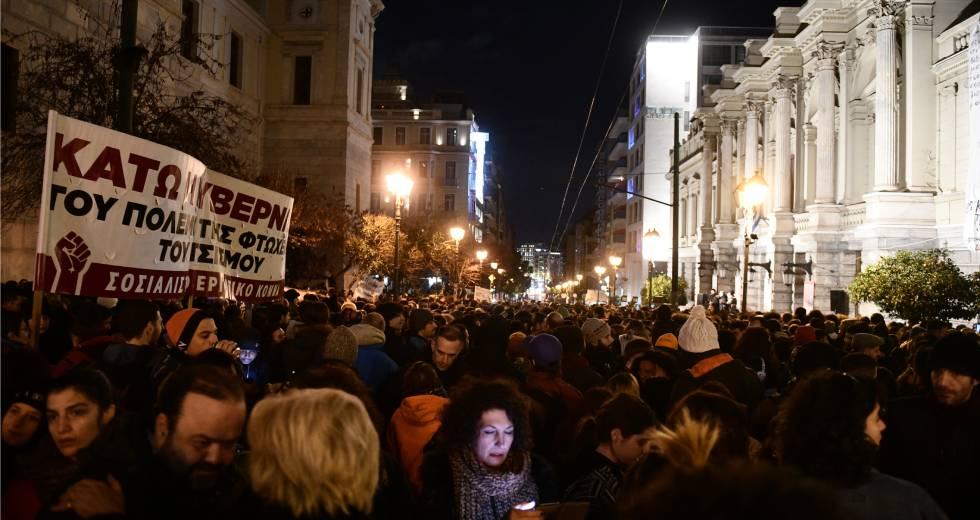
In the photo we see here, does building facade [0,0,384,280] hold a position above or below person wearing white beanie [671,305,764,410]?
above

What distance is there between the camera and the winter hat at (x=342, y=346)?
21.6ft

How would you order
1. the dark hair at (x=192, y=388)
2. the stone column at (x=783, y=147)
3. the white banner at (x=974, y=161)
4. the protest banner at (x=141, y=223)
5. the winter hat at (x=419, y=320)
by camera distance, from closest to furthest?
the dark hair at (x=192, y=388) → the protest banner at (x=141, y=223) → the winter hat at (x=419, y=320) → the white banner at (x=974, y=161) → the stone column at (x=783, y=147)

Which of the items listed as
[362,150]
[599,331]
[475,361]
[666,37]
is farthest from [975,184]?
[666,37]

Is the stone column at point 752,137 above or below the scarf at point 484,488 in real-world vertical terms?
above

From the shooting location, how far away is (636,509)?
78.0 inches

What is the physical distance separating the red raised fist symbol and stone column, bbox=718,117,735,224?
5104cm

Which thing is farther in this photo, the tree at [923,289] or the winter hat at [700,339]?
the tree at [923,289]

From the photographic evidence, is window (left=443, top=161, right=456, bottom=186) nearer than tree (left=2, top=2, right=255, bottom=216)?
No

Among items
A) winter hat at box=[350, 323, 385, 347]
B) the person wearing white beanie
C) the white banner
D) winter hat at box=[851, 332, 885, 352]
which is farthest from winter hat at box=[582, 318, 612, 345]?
the white banner

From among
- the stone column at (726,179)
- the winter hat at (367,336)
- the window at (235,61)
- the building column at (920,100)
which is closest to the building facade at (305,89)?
the window at (235,61)

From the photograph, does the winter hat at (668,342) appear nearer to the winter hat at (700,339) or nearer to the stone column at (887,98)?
the winter hat at (700,339)

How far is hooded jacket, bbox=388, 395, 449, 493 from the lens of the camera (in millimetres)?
5023

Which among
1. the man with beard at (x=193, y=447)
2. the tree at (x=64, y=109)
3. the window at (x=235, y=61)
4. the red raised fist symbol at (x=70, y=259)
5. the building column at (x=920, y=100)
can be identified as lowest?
the man with beard at (x=193, y=447)

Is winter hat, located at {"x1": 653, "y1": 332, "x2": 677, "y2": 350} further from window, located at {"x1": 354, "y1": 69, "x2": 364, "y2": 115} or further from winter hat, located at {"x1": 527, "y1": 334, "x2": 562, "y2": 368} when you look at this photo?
window, located at {"x1": 354, "y1": 69, "x2": 364, "y2": 115}
